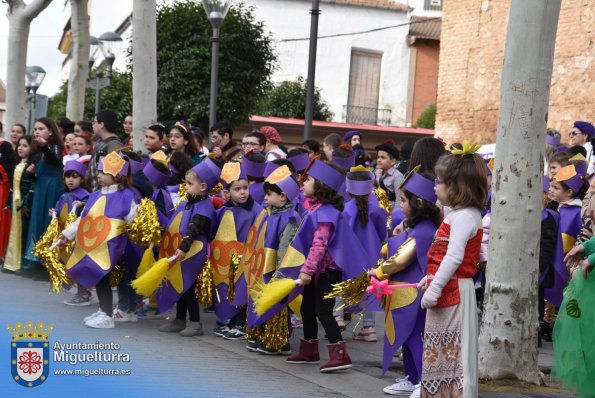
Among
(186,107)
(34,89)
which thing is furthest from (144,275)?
(34,89)

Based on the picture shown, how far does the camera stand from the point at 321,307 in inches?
336

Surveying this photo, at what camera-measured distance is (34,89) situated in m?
33.6

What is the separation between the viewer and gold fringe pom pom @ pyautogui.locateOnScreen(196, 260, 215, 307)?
9875 mm

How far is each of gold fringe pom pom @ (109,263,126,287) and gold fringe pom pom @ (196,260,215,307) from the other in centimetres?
81

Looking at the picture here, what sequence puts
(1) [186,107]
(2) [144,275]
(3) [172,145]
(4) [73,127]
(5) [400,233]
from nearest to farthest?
(5) [400,233] < (2) [144,275] < (3) [172,145] < (4) [73,127] < (1) [186,107]

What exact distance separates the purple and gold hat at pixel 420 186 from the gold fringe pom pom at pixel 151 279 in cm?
296

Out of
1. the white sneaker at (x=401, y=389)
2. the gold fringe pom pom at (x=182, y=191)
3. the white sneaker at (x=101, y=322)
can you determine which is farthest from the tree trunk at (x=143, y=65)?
the white sneaker at (x=401, y=389)

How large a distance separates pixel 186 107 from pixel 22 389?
24.7 metres

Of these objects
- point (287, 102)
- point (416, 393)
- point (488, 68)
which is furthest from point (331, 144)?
point (287, 102)

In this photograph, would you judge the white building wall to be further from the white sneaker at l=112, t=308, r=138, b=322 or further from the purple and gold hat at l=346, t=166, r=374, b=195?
the purple and gold hat at l=346, t=166, r=374, b=195

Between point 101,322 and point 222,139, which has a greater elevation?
point 222,139

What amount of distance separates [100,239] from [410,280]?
142 inches

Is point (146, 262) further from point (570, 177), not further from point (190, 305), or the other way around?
point (570, 177)

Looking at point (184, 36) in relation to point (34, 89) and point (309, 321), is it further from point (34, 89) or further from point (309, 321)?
point (309, 321)
